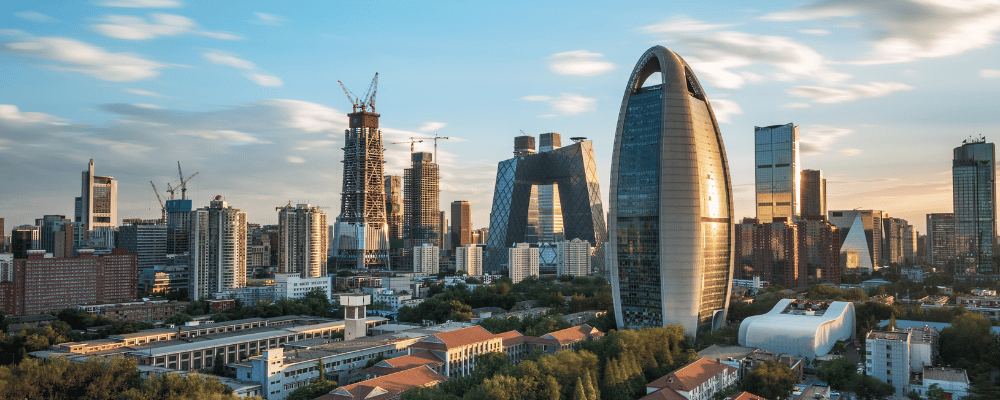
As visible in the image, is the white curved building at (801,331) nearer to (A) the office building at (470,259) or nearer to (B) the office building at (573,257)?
(B) the office building at (573,257)

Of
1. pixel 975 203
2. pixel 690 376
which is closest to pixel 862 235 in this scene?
pixel 975 203

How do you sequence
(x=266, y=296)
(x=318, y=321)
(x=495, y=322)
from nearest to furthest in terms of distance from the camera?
(x=495, y=322), (x=318, y=321), (x=266, y=296)

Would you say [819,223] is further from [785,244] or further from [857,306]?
[857,306]

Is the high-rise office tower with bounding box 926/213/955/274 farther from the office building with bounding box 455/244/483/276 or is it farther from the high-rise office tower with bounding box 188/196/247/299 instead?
the high-rise office tower with bounding box 188/196/247/299

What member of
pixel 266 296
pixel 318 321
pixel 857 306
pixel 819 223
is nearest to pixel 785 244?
pixel 819 223

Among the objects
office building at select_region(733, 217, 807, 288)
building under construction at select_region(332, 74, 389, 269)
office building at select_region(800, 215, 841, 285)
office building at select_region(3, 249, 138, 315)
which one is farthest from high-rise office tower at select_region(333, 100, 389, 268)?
office building at select_region(800, 215, 841, 285)

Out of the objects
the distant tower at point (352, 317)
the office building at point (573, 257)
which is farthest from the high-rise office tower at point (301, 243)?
the distant tower at point (352, 317)
